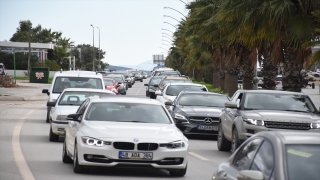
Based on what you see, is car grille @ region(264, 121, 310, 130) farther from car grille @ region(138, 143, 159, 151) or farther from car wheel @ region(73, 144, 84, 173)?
car wheel @ region(73, 144, 84, 173)

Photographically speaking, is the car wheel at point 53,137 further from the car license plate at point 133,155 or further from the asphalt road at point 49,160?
the car license plate at point 133,155

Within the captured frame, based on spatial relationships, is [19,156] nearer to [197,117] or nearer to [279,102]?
[279,102]

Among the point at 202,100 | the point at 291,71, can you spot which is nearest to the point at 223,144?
the point at 202,100

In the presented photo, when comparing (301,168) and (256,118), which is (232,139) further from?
(301,168)

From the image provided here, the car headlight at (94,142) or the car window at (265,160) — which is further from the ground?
the car window at (265,160)

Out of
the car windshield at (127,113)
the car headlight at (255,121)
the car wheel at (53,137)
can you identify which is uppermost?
the car windshield at (127,113)

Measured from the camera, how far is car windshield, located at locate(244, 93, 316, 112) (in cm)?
1669

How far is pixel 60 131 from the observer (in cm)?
1856

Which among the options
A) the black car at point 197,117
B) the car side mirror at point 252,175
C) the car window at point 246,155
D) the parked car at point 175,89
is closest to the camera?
the car side mirror at point 252,175

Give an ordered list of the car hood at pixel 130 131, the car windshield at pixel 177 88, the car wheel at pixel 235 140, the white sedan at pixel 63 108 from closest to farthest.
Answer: the car hood at pixel 130 131, the car wheel at pixel 235 140, the white sedan at pixel 63 108, the car windshield at pixel 177 88

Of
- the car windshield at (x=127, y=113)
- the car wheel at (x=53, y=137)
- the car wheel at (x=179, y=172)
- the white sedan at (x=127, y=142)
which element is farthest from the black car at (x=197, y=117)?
the car wheel at (x=179, y=172)

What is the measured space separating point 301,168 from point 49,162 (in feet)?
28.7

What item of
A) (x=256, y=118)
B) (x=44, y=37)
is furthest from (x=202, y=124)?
(x=44, y=37)

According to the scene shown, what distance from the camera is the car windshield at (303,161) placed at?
6348mm
